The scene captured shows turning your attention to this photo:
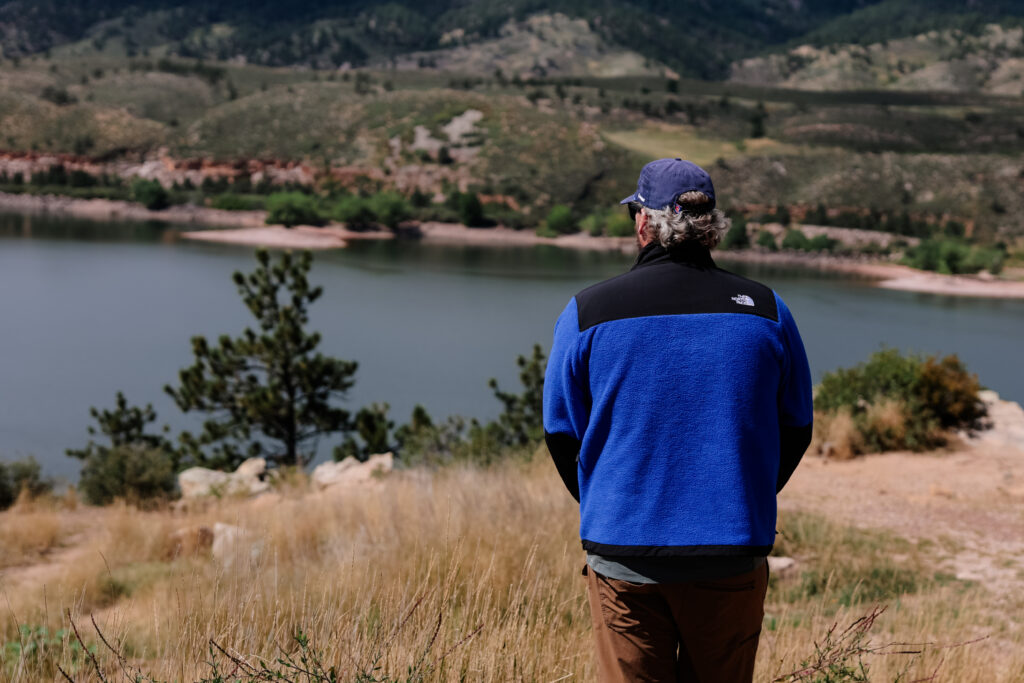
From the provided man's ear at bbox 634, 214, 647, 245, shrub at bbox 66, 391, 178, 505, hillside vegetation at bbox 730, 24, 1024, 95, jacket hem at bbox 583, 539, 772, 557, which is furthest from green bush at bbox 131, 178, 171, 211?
hillside vegetation at bbox 730, 24, 1024, 95

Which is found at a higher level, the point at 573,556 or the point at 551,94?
the point at 551,94

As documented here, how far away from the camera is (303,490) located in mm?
8812

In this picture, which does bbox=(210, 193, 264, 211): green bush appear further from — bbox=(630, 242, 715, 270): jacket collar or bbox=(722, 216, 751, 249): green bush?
bbox=(630, 242, 715, 270): jacket collar

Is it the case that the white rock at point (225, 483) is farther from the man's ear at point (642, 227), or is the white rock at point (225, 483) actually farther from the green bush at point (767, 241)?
the green bush at point (767, 241)

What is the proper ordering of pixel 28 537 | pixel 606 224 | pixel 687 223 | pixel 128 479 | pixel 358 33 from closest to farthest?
pixel 687 223
pixel 28 537
pixel 128 479
pixel 606 224
pixel 358 33

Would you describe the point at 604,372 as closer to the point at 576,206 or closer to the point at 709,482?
the point at 709,482

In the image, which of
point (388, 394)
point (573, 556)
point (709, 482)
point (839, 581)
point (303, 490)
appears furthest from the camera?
point (388, 394)

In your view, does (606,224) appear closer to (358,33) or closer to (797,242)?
(797,242)

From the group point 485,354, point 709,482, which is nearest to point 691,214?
point 709,482

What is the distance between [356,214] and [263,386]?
39814 millimetres

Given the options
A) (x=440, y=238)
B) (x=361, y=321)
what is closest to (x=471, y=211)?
(x=440, y=238)

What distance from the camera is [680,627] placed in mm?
1938

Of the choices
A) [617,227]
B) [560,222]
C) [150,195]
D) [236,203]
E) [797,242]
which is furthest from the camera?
[150,195]

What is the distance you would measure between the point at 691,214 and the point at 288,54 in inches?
7291
